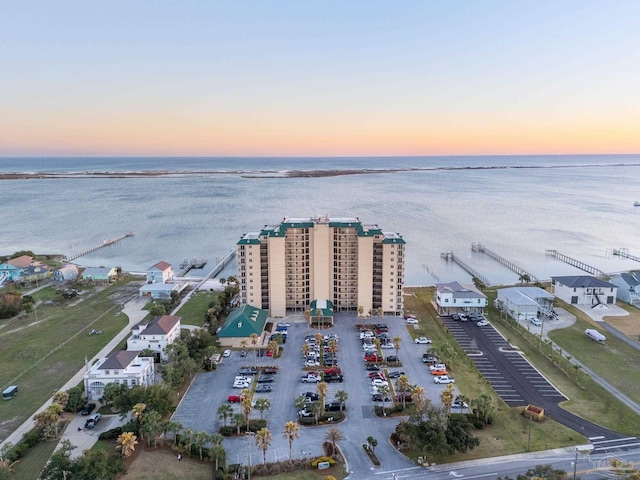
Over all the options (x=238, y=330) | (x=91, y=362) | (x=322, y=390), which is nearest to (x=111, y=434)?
(x=91, y=362)

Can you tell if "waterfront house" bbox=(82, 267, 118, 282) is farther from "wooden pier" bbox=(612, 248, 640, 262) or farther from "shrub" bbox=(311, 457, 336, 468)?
"wooden pier" bbox=(612, 248, 640, 262)

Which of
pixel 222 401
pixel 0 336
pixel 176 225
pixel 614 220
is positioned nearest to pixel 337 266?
pixel 222 401

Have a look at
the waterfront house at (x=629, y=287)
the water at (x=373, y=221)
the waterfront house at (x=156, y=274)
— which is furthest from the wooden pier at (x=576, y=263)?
the waterfront house at (x=156, y=274)

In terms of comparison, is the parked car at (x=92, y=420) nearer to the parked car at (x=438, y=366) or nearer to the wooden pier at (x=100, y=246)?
the parked car at (x=438, y=366)

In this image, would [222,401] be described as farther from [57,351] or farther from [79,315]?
[79,315]

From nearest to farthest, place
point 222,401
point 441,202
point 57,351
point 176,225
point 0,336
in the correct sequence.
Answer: point 222,401 < point 57,351 < point 0,336 < point 176,225 < point 441,202

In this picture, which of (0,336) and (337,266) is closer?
(0,336)
